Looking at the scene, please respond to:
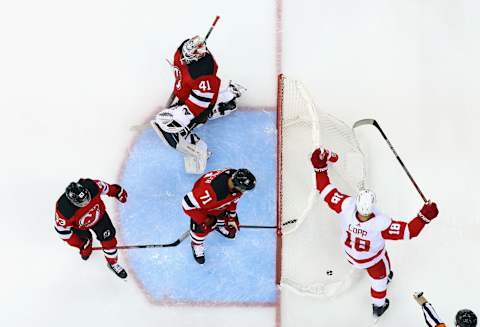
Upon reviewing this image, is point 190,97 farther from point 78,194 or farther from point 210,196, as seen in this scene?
point 78,194

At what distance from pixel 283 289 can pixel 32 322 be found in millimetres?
1658

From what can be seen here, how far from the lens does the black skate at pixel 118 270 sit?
13.9ft

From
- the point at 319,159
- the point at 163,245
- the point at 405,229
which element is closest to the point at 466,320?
the point at 405,229

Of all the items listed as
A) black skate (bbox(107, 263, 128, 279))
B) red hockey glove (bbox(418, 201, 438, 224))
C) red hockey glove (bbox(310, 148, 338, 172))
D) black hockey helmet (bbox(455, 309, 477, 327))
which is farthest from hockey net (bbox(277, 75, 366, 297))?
black skate (bbox(107, 263, 128, 279))

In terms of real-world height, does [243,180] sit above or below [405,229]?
above

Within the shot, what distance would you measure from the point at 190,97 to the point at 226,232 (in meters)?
0.96

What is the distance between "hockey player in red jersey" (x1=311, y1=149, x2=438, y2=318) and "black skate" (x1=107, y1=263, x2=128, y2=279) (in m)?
1.41

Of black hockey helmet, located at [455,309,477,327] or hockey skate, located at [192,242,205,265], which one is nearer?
black hockey helmet, located at [455,309,477,327]

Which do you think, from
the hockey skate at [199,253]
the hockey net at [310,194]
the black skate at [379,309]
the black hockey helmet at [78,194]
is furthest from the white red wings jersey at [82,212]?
the black skate at [379,309]

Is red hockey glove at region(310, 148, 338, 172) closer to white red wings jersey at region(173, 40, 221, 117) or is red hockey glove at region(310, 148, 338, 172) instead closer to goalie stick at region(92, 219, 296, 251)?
goalie stick at region(92, 219, 296, 251)

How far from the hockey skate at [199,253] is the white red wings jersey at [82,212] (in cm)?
64

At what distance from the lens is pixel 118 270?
425 cm

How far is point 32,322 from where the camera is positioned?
168 inches

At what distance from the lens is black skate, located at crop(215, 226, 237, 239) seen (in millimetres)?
4246
